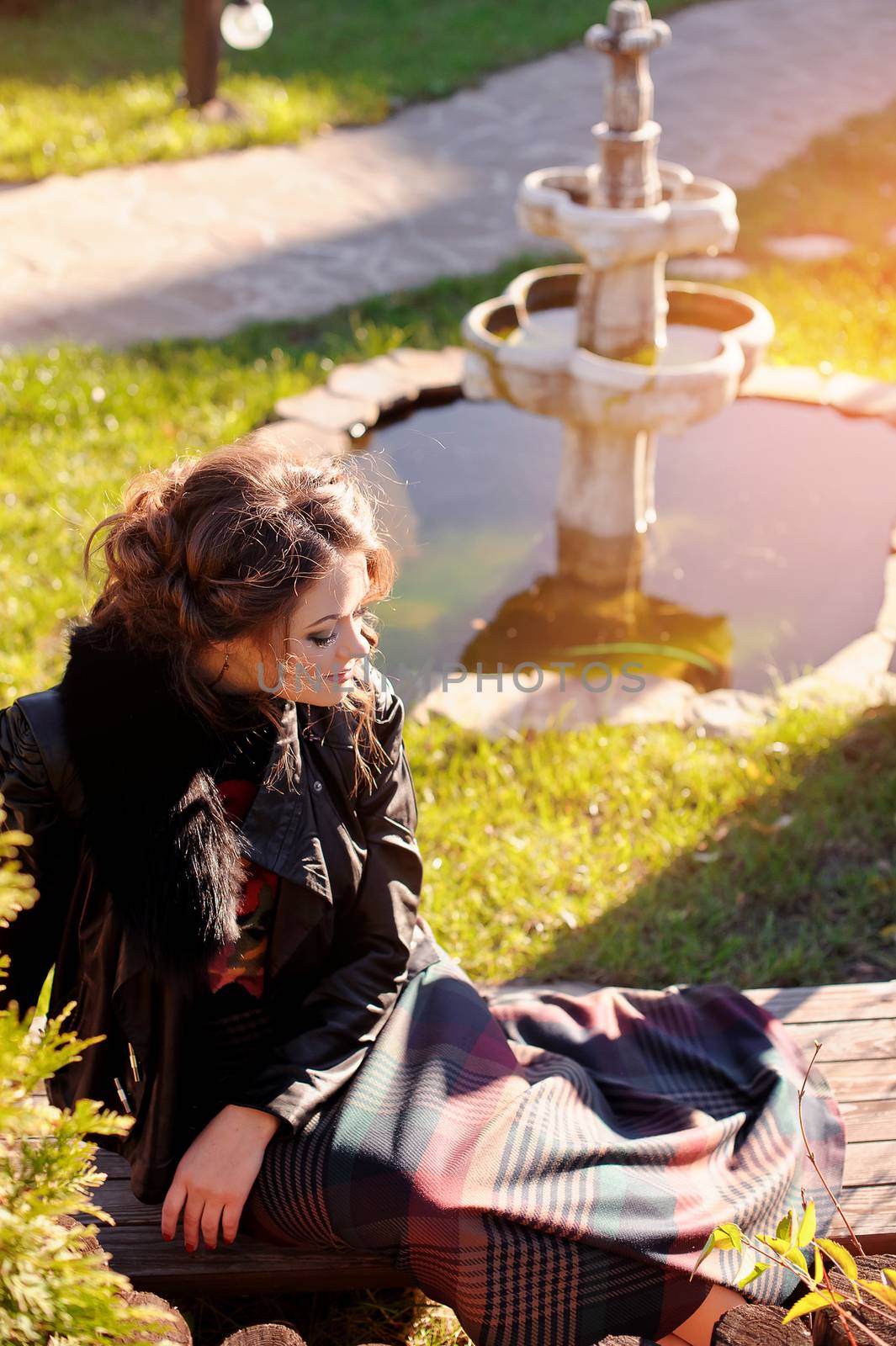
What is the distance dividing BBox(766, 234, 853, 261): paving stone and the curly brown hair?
16.4 ft

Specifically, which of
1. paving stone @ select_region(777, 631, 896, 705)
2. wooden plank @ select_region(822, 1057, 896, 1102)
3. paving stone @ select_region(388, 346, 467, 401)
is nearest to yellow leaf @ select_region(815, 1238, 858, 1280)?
wooden plank @ select_region(822, 1057, 896, 1102)

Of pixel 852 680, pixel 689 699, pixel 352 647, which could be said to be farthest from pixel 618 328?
pixel 352 647

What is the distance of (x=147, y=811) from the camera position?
1.73 metres

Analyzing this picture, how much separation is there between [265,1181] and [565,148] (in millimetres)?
6956

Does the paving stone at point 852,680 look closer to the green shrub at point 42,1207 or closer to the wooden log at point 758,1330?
the wooden log at point 758,1330

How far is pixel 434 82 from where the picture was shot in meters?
8.27

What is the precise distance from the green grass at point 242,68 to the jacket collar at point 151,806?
584cm

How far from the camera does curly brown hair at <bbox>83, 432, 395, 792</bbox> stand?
68.4 inches

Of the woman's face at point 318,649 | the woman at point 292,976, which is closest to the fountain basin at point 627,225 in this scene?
the woman at point 292,976

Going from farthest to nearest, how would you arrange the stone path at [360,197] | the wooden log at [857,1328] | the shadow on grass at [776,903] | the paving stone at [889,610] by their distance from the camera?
the stone path at [360,197] → the paving stone at [889,610] → the shadow on grass at [776,903] → the wooden log at [857,1328]

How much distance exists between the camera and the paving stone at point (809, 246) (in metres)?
6.20

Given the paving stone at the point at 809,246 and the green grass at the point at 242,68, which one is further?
the green grass at the point at 242,68

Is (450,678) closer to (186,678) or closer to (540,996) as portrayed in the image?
(540,996)

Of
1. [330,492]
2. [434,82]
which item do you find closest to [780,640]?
[330,492]
